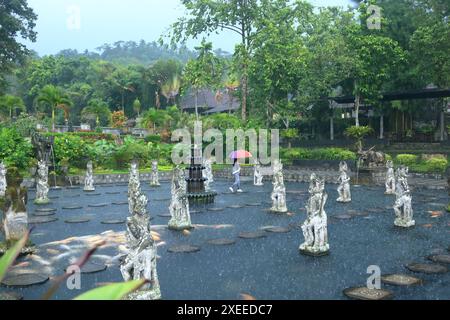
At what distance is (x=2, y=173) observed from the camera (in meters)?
21.8

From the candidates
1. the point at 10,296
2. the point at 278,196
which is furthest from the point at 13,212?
the point at 278,196

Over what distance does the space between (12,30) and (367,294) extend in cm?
4101

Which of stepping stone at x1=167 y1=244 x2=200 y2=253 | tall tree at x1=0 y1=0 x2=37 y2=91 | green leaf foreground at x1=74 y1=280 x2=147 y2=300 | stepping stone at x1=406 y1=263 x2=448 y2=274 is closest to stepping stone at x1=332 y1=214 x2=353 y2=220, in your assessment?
stepping stone at x1=406 y1=263 x2=448 y2=274

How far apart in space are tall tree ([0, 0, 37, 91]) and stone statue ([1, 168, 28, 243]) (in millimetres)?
33271

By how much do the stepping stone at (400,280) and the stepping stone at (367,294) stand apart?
54 centimetres

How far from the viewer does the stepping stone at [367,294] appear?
724 centimetres

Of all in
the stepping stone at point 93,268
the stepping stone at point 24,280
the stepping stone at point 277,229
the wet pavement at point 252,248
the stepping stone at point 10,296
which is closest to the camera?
the stepping stone at point 10,296

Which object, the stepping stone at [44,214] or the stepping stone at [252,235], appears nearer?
the stepping stone at [252,235]

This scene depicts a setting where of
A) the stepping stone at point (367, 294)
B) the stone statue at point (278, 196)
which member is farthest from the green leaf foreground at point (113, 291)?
the stone statue at point (278, 196)

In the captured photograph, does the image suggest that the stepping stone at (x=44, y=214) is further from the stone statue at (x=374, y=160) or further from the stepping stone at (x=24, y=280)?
the stone statue at (x=374, y=160)

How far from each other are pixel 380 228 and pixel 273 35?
27.2 metres
